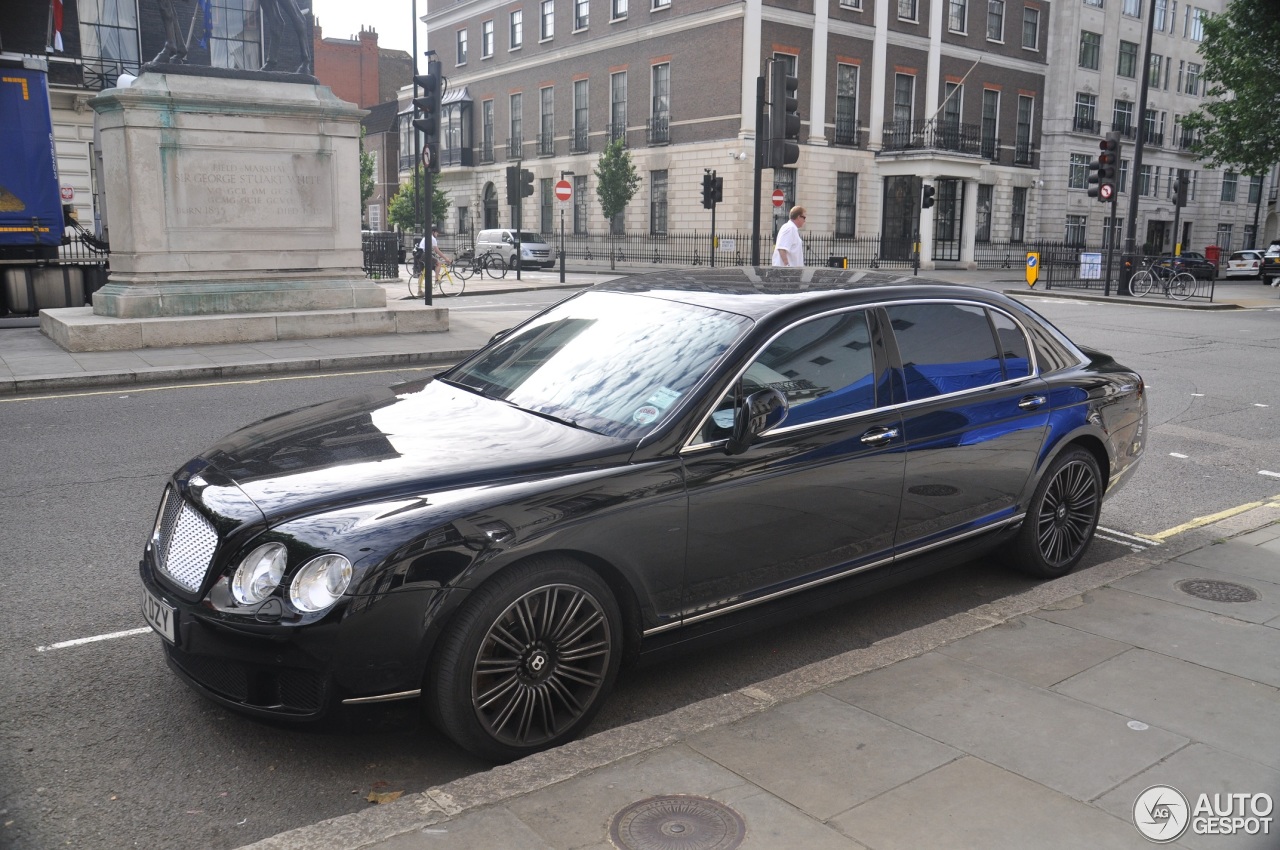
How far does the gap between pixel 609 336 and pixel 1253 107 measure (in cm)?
3796

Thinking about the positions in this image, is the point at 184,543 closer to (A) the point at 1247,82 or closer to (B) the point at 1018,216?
(A) the point at 1247,82

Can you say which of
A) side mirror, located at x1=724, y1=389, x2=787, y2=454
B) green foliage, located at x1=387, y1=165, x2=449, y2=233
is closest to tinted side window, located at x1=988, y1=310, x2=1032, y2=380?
side mirror, located at x1=724, y1=389, x2=787, y2=454

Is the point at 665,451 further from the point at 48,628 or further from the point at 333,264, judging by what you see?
the point at 333,264

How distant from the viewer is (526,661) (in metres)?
3.44

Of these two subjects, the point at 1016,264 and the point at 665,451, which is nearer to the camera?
the point at 665,451

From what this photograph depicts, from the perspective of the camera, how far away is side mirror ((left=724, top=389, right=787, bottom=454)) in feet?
12.8

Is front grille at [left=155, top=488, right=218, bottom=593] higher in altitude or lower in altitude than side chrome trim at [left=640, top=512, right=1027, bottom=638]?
higher

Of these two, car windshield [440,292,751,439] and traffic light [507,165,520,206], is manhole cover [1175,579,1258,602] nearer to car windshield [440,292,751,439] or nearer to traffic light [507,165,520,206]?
car windshield [440,292,751,439]

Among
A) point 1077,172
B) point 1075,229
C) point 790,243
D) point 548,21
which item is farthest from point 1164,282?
point 548,21

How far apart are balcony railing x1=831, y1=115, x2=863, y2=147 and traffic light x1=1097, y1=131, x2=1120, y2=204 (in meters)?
16.6

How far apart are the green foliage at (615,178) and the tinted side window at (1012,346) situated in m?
41.1

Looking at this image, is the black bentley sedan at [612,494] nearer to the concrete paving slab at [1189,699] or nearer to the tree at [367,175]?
the concrete paving slab at [1189,699]

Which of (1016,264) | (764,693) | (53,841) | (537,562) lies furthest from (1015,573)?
(1016,264)

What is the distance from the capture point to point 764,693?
368 centimetres
